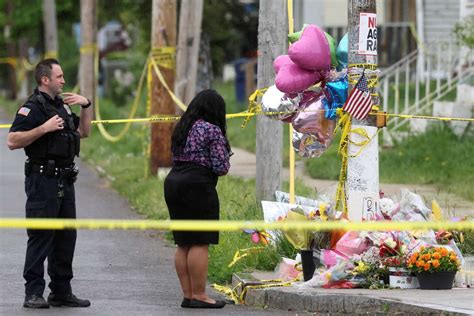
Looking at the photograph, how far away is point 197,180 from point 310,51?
1494 mm

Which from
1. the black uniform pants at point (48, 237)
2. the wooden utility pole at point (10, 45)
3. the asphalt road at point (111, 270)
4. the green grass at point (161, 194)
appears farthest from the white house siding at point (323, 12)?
the black uniform pants at point (48, 237)

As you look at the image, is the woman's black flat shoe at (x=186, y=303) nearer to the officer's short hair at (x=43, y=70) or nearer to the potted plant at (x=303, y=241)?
the potted plant at (x=303, y=241)

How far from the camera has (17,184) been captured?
1850 cm

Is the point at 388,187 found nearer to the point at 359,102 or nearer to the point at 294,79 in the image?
the point at 294,79

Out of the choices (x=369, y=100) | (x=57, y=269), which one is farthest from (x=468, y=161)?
(x=57, y=269)

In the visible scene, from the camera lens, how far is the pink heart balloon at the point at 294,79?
10117 millimetres

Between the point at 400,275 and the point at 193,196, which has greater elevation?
the point at 193,196

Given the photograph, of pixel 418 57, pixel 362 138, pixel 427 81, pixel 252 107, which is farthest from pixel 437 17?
pixel 362 138

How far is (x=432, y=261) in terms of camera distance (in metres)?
9.09

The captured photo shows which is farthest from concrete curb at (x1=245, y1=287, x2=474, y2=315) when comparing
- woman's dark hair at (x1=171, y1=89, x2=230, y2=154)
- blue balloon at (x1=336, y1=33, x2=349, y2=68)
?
blue balloon at (x1=336, y1=33, x2=349, y2=68)

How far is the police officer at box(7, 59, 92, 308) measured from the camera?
918cm

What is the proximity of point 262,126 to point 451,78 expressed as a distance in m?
9.79

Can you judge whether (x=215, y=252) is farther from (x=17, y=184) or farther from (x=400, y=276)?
(x=17, y=184)

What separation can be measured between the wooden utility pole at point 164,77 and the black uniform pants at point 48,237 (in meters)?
7.89
